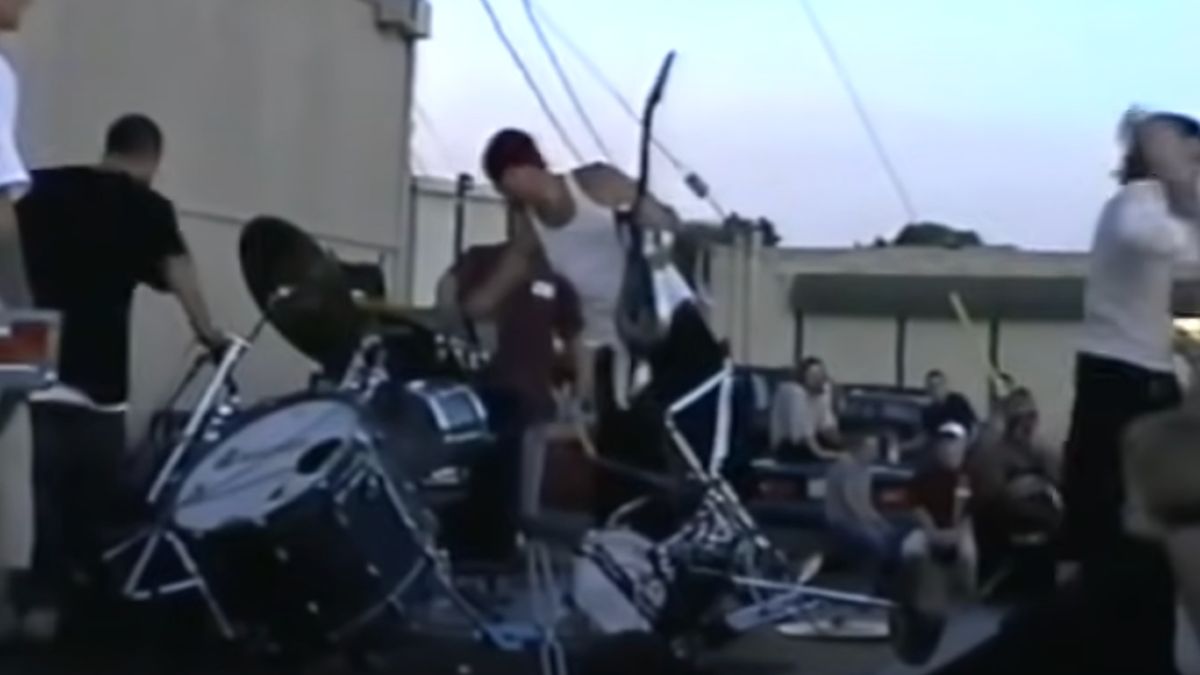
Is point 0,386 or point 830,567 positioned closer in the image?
point 0,386

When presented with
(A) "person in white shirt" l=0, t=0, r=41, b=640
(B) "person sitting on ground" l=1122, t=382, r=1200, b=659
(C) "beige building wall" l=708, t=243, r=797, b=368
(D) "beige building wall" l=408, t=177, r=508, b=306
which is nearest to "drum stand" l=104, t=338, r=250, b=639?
(A) "person in white shirt" l=0, t=0, r=41, b=640

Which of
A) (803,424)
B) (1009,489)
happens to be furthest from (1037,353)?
(1009,489)

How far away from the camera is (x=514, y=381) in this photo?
8.86 m

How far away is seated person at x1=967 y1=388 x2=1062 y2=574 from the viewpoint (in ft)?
43.5

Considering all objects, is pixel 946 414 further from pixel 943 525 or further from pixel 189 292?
pixel 189 292

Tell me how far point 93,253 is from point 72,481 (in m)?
0.77

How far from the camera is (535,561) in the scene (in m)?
8.38

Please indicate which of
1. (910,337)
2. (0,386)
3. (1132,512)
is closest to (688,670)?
(0,386)

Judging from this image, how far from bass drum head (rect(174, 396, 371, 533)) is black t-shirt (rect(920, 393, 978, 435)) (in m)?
9.35

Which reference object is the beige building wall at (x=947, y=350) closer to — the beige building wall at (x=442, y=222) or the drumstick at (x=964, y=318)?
the drumstick at (x=964, y=318)

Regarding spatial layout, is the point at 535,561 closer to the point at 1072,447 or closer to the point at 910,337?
the point at 1072,447

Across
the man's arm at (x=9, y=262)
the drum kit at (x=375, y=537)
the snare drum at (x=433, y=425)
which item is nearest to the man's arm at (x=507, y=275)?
the drum kit at (x=375, y=537)

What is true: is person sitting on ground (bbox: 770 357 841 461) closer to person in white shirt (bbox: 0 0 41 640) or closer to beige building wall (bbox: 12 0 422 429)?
beige building wall (bbox: 12 0 422 429)

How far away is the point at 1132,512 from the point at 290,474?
20.6ft
